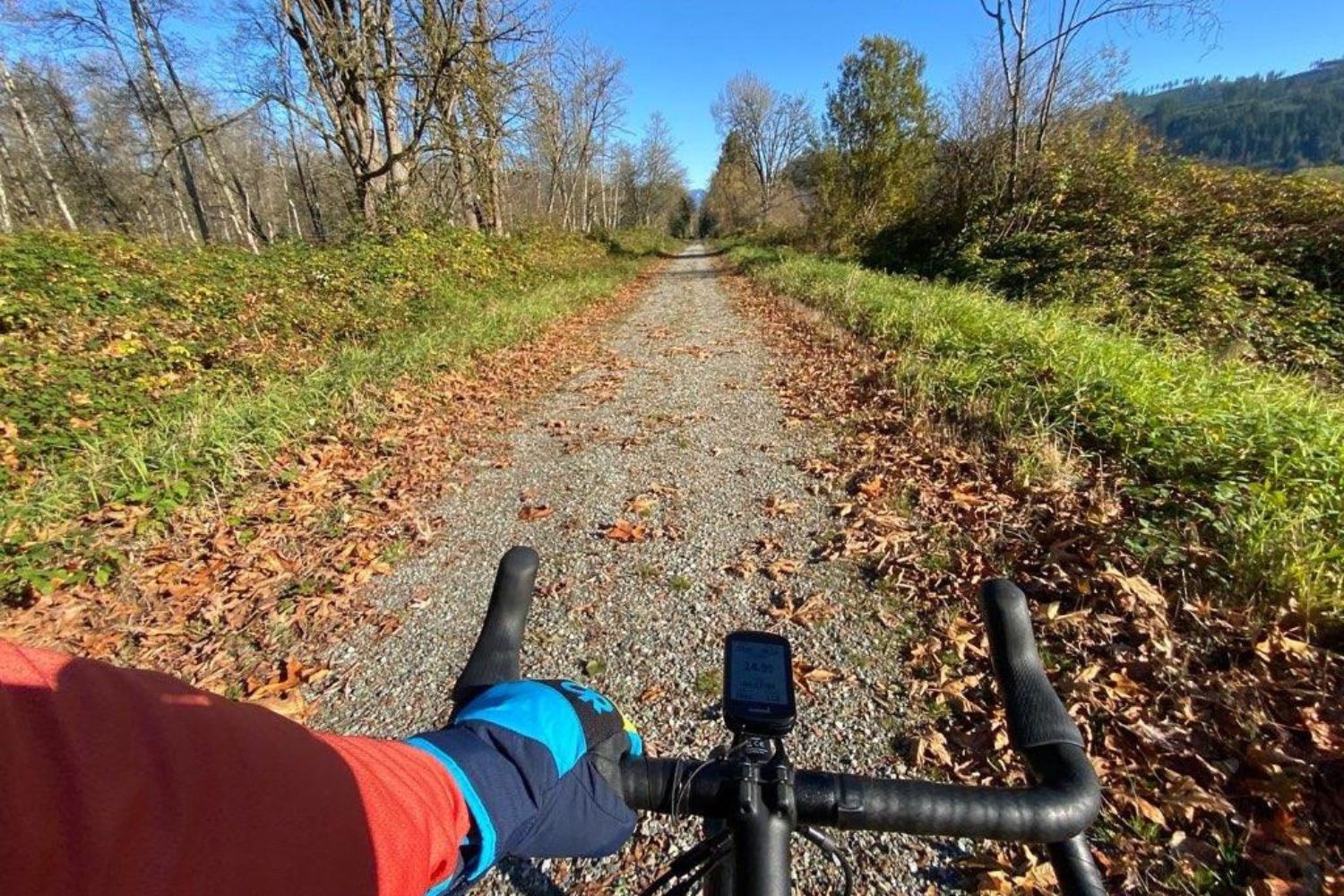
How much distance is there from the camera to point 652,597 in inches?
127

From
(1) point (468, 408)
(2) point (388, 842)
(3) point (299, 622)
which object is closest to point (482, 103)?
(1) point (468, 408)

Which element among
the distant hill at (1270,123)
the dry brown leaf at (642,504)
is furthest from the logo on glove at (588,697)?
the distant hill at (1270,123)

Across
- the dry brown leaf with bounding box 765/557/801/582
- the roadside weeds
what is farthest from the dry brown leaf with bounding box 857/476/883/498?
the dry brown leaf with bounding box 765/557/801/582

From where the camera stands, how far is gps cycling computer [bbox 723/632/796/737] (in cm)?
104

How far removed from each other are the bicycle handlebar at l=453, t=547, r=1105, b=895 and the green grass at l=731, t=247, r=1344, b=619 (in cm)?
248

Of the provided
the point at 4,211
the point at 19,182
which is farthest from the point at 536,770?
the point at 19,182

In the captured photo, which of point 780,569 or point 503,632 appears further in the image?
point 780,569

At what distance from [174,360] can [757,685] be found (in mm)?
7820

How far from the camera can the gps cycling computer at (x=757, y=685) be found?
1042mm

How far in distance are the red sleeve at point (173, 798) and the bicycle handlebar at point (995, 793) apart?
0.45 meters

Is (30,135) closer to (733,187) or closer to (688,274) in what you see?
(688,274)

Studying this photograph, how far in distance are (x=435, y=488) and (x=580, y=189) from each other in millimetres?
40270

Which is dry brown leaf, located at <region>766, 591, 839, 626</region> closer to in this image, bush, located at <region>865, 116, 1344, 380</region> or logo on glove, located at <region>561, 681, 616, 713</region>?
logo on glove, located at <region>561, 681, 616, 713</region>

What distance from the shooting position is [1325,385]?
639 centimetres
